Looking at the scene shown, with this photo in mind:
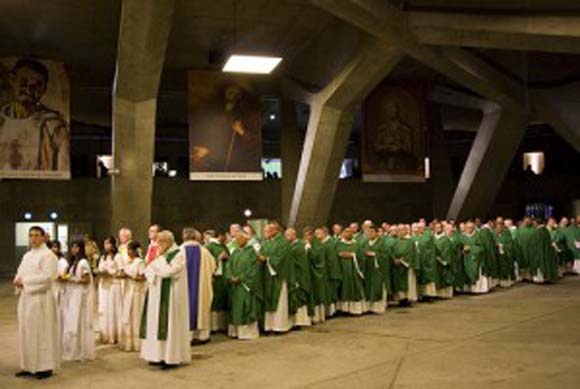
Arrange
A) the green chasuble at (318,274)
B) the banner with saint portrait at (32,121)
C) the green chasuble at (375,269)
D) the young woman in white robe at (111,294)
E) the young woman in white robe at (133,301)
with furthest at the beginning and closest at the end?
the banner with saint portrait at (32,121) < the green chasuble at (375,269) < the green chasuble at (318,274) < the young woman in white robe at (111,294) < the young woman in white robe at (133,301)

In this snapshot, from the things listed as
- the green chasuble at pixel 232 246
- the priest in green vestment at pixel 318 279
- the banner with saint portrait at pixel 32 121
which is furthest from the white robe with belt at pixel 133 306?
the banner with saint portrait at pixel 32 121

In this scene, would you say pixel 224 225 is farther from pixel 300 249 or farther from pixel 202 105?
pixel 300 249

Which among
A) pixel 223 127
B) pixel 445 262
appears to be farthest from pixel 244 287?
pixel 223 127

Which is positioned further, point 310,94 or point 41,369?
point 310,94

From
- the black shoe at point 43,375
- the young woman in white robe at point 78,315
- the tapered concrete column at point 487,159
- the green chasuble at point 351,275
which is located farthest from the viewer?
the tapered concrete column at point 487,159

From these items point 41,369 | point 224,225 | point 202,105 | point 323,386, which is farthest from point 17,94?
point 323,386

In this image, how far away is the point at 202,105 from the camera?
19828 mm

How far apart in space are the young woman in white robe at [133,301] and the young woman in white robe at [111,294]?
1.01 feet

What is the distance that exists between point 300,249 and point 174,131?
23911 mm

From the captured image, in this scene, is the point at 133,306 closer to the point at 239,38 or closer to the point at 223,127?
the point at 223,127

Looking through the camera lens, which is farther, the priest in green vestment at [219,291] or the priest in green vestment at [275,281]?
the priest in green vestment at [219,291]

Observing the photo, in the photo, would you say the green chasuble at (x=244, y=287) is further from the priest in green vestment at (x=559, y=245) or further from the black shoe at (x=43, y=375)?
the priest in green vestment at (x=559, y=245)

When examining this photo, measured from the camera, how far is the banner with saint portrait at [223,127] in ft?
62.8

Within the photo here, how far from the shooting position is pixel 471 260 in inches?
608
